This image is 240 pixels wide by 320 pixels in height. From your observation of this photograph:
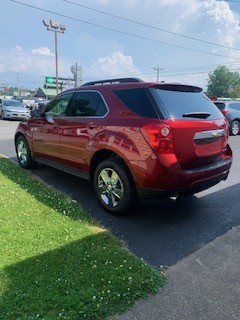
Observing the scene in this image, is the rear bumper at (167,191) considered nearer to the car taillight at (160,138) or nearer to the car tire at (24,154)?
the car taillight at (160,138)

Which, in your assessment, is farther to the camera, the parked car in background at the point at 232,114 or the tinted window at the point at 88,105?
the parked car in background at the point at 232,114

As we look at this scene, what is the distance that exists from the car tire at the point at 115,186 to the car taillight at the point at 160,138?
62 cm

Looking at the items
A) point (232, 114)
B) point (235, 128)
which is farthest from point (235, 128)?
point (232, 114)

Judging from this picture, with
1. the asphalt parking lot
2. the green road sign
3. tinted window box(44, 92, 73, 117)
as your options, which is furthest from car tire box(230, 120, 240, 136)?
the green road sign

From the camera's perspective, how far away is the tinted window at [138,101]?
3.60 meters

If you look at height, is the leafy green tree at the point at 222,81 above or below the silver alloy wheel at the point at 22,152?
above

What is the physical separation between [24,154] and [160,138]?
13.1ft

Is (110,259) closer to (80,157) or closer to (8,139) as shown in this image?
(80,157)

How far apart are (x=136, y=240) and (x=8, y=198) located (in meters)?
2.17

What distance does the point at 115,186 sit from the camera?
13.3 feet

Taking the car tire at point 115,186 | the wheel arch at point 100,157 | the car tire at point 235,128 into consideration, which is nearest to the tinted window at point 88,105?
the wheel arch at point 100,157

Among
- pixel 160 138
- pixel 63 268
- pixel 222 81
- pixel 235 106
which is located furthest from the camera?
pixel 222 81

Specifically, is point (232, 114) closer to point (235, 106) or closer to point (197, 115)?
point (235, 106)

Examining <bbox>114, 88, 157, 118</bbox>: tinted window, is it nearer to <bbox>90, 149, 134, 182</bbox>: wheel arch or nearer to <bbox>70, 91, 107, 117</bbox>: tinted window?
<bbox>70, 91, 107, 117</bbox>: tinted window
